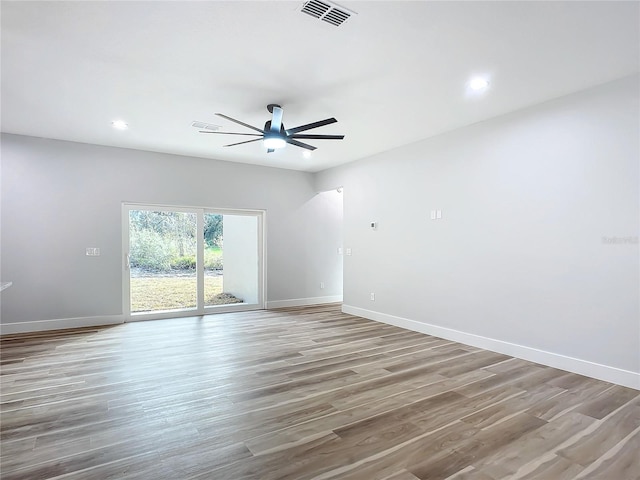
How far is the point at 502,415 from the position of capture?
8.78 ft

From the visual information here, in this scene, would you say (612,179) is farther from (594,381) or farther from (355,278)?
(355,278)

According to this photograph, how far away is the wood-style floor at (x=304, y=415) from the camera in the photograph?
81.3 inches

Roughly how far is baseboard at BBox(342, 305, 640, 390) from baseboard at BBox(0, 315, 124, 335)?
182 inches

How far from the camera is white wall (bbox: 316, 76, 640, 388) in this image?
3.34 metres

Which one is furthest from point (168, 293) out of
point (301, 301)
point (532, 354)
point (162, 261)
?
point (532, 354)

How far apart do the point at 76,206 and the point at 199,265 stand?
216 centimetres

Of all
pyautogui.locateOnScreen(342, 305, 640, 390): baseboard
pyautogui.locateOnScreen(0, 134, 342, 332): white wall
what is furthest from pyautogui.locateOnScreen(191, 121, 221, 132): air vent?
pyautogui.locateOnScreen(342, 305, 640, 390): baseboard

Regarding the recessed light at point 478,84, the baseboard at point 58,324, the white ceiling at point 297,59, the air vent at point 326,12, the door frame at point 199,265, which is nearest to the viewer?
the air vent at point 326,12

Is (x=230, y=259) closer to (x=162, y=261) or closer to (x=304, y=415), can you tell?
(x=162, y=261)

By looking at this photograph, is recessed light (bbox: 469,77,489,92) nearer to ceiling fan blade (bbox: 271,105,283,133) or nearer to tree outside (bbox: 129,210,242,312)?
ceiling fan blade (bbox: 271,105,283,133)

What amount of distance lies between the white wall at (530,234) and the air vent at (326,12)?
2754mm

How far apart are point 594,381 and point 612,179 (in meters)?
1.96

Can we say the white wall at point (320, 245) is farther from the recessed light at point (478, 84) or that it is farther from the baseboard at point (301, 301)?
the recessed light at point (478, 84)

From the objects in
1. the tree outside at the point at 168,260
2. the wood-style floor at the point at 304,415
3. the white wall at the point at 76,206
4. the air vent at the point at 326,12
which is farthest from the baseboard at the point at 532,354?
the white wall at the point at 76,206
